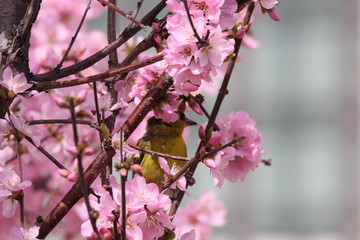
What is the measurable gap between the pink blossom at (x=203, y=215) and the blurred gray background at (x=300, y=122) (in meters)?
3.46

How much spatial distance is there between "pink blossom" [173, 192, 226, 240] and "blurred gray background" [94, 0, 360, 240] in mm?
3458

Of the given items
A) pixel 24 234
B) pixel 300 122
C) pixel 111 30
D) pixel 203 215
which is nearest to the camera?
pixel 24 234

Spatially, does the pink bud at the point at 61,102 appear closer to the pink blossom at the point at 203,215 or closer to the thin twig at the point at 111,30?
the thin twig at the point at 111,30

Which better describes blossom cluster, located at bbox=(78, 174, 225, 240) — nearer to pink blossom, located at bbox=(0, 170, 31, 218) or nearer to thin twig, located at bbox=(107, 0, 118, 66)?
pink blossom, located at bbox=(0, 170, 31, 218)

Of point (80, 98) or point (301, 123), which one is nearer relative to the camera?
point (80, 98)

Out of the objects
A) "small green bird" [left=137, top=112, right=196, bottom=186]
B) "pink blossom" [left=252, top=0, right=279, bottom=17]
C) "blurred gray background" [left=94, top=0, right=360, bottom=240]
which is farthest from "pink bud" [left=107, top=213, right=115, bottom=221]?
"blurred gray background" [left=94, top=0, right=360, bottom=240]

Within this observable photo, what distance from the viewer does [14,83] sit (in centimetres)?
89

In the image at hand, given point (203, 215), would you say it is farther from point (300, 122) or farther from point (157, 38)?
point (300, 122)

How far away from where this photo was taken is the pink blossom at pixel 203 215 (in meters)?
1.66

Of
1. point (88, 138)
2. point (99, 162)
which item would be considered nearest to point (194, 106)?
point (99, 162)

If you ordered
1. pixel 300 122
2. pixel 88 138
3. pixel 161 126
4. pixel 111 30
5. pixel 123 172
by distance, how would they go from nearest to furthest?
pixel 123 172 < pixel 111 30 < pixel 88 138 < pixel 161 126 < pixel 300 122

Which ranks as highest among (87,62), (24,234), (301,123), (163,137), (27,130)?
(301,123)

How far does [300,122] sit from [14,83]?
4.50 metres

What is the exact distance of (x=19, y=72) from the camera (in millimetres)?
929
